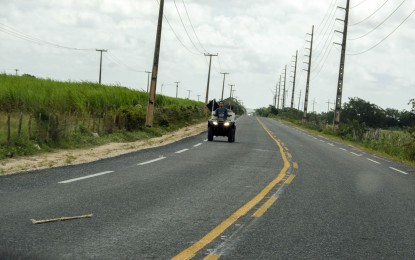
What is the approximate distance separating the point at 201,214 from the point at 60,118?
478 inches

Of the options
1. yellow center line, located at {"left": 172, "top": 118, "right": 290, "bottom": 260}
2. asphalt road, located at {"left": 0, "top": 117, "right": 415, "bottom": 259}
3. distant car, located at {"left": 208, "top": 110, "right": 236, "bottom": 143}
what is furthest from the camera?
distant car, located at {"left": 208, "top": 110, "right": 236, "bottom": 143}

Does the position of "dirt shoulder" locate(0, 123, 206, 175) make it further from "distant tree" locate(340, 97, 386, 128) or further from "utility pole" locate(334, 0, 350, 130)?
"distant tree" locate(340, 97, 386, 128)

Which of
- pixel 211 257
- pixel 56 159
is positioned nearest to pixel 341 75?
pixel 56 159

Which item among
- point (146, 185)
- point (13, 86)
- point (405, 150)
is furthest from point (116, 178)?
point (405, 150)

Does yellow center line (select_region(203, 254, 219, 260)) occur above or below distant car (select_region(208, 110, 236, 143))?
below

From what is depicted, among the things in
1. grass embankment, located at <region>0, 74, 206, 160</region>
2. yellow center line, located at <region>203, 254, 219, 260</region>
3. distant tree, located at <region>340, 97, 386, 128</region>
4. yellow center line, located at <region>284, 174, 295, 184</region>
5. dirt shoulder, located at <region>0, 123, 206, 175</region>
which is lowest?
dirt shoulder, located at <region>0, 123, 206, 175</region>

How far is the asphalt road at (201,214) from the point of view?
17.0ft

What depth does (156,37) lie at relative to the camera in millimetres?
28641

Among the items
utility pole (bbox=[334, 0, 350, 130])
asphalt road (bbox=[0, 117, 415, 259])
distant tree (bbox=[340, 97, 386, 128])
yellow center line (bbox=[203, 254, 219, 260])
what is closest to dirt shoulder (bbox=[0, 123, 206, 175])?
asphalt road (bbox=[0, 117, 415, 259])

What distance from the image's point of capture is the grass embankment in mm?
15289

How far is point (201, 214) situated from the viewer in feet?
22.8

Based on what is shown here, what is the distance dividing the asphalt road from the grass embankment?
3.73 meters

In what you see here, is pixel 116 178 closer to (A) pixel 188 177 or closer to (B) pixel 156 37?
(A) pixel 188 177

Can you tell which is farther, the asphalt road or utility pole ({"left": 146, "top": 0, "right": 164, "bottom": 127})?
utility pole ({"left": 146, "top": 0, "right": 164, "bottom": 127})
